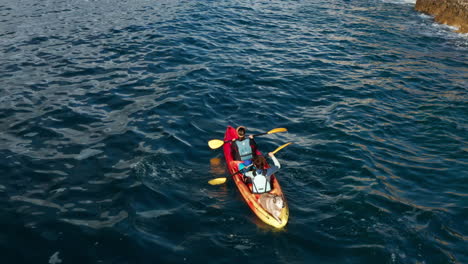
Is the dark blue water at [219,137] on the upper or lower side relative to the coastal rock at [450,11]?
lower

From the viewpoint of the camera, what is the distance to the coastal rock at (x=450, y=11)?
89.6ft

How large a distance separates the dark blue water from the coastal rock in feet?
7.66

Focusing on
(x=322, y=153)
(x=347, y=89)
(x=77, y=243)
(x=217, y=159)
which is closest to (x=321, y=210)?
(x=322, y=153)

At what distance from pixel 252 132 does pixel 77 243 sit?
7472mm

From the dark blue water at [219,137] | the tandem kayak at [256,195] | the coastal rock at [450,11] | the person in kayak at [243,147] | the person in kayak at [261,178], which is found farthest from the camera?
the coastal rock at [450,11]

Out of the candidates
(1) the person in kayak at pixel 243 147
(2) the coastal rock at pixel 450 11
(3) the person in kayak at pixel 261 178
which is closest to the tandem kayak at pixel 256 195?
(3) the person in kayak at pixel 261 178

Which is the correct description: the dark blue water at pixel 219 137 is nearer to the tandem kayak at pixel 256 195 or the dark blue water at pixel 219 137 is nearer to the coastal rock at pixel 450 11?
the tandem kayak at pixel 256 195

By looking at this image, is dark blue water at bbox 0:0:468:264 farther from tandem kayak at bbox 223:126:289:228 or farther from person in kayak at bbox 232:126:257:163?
person in kayak at bbox 232:126:257:163

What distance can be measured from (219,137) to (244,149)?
1.79m

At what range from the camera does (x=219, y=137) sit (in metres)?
13.5

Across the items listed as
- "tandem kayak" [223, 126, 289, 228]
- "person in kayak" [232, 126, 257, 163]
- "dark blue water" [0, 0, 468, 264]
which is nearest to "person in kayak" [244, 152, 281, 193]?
"tandem kayak" [223, 126, 289, 228]

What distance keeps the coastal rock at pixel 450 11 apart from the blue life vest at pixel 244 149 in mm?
23484

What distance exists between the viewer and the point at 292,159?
40.0 feet

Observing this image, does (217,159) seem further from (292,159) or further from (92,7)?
(92,7)
